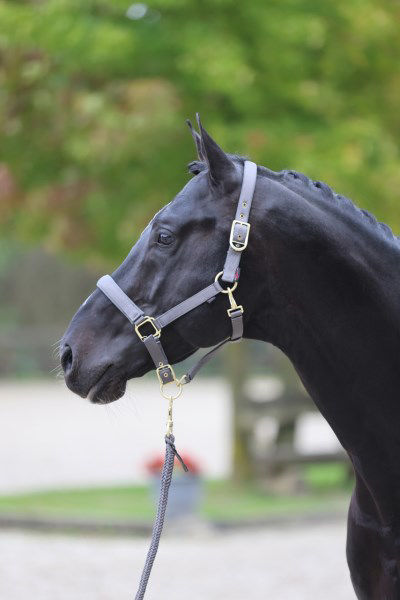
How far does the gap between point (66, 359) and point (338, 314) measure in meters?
0.78

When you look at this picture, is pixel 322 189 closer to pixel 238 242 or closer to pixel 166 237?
pixel 238 242

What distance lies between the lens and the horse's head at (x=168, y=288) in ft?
9.23

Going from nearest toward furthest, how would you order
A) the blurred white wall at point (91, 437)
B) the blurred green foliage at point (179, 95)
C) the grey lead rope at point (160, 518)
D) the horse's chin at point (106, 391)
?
the horse's chin at point (106, 391)
the grey lead rope at point (160, 518)
the blurred green foliage at point (179, 95)
the blurred white wall at point (91, 437)

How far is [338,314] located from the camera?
2.82 meters

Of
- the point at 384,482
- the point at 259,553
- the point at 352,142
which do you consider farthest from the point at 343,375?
the point at 352,142

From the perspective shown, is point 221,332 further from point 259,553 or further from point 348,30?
point 348,30

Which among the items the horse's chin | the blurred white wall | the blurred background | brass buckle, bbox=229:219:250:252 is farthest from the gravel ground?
brass buckle, bbox=229:219:250:252

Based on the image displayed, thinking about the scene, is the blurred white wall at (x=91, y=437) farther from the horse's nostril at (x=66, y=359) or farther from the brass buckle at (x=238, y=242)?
the brass buckle at (x=238, y=242)

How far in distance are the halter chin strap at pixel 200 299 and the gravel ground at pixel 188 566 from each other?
4.33 m

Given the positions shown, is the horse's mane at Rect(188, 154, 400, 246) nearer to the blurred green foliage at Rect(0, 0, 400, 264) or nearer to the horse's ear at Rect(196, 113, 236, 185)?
the horse's ear at Rect(196, 113, 236, 185)

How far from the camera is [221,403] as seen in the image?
2409 cm

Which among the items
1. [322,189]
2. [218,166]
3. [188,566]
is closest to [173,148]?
[188,566]

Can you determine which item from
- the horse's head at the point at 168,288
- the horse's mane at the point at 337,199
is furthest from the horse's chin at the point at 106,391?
the horse's mane at the point at 337,199

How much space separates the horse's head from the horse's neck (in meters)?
0.12
